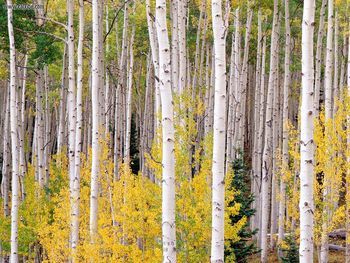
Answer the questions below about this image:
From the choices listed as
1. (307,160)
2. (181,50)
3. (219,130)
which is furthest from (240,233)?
(307,160)

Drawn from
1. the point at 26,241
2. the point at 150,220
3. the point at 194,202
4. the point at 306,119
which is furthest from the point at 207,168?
the point at 26,241

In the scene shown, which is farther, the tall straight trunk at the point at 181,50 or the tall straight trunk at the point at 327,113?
the tall straight trunk at the point at 181,50

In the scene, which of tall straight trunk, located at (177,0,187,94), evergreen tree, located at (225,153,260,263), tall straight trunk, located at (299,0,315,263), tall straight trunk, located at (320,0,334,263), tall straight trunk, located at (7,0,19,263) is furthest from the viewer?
A: evergreen tree, located at (225,153,260,263)

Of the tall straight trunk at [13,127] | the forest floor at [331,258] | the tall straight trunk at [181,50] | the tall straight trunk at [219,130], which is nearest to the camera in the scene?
the tall straight trunk at [219,130]

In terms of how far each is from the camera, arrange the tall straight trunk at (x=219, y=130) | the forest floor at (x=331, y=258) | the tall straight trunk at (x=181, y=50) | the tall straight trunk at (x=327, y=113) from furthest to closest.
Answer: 1. the forest floor at (x=331, y=258)
2. the tall straight trunk at (x=181, y=50)
3. the tall straight trunk at (x=327, y=113)
4. the tall straight trunk at (x=219, y=130)

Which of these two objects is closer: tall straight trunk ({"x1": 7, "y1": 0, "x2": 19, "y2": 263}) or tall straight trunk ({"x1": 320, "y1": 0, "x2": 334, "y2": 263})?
tall straight trunk ({"x1": 7, "y1": 0, "x2": 19, "y2": 263})

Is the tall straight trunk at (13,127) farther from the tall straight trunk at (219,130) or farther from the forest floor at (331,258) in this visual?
the forest floor at (331,258)

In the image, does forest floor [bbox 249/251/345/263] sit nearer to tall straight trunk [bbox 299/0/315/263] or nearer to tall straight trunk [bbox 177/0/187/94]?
tall straight trunk [bbox 177/0/187/94]

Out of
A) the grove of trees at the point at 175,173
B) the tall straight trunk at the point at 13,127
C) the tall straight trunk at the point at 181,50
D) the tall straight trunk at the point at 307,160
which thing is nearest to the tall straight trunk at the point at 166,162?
the grove of trees at the point at 175,173

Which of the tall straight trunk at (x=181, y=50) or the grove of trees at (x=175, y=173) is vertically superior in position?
the tall straight trunk at (x=181, y=50)

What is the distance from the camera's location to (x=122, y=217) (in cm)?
1316

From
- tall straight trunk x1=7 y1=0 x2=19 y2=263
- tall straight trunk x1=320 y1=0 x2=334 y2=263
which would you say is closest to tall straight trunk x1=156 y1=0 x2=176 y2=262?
tall straight trunk x1=7 y1=0 x2=19 y2=263

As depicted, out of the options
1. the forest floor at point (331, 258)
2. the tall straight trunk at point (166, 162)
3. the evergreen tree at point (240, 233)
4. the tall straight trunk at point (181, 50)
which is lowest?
the forest floor at point (331, 258)

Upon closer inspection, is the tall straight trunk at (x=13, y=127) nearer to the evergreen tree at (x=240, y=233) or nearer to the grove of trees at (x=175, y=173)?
the grove of trees at (x=175, y=173)
